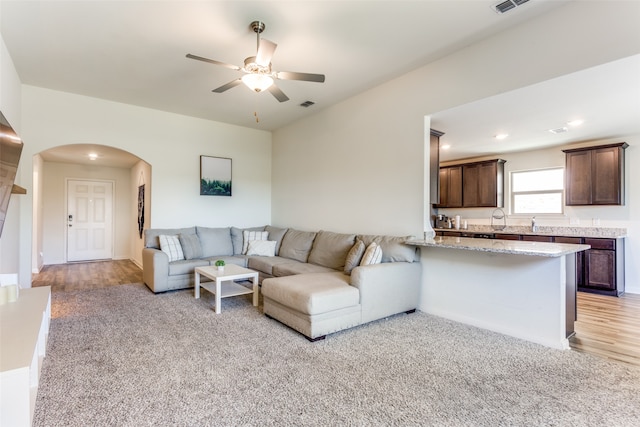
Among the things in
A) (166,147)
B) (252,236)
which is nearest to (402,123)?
(252,236)

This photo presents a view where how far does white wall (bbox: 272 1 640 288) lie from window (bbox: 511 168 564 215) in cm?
98

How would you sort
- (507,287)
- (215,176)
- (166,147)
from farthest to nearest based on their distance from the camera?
1. (215,176)
2. (166,147)
3. (507,287)

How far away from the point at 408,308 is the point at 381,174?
5.57 feet

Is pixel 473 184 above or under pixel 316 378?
above

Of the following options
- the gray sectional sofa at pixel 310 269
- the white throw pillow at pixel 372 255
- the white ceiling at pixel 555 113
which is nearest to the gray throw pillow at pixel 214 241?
the gray sectional sofa at pixel 310 269

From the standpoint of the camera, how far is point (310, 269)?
411cm

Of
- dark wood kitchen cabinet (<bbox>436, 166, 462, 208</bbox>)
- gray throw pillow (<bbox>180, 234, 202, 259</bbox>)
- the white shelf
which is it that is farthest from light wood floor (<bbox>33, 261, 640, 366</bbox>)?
the white shelf

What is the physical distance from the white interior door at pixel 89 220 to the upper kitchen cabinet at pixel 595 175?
31.8 ft

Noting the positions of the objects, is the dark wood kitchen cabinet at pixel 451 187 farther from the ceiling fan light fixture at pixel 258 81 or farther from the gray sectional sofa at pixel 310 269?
the ceiling fan light fixture at pixel 258 81

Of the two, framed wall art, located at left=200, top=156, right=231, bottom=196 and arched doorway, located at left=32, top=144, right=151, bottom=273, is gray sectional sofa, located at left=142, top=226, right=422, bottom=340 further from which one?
arched doorway, located at left=32, top=144, right=151, bottom=273

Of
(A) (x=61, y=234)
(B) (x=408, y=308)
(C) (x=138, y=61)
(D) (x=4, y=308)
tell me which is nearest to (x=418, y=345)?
(B) (x=408, y=308)

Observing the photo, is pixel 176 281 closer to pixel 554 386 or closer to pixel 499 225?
pixel 554 386

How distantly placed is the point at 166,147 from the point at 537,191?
261 inches

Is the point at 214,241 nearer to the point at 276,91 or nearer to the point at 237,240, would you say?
the point at 237,240
